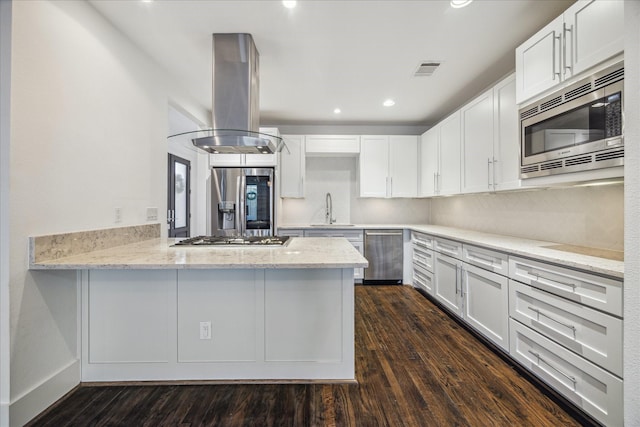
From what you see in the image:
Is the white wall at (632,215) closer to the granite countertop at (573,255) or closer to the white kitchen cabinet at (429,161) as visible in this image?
the granite countertop at (573,255)

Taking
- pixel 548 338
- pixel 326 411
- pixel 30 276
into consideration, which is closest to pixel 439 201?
pixel 548 338

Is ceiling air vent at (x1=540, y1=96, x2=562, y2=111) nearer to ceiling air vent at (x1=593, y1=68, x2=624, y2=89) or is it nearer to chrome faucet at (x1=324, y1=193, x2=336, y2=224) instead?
ceiling air vent at (x1=593, y1=68, x2=624, y2=89)

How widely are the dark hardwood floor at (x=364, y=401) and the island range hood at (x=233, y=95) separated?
1.77 metres

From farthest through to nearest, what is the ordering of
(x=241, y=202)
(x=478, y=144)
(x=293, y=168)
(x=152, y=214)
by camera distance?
(x=293, y=168) < (x=241, y=202) < (x=478, y=144) < (x=152, y=214)

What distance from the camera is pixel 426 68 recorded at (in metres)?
2.86

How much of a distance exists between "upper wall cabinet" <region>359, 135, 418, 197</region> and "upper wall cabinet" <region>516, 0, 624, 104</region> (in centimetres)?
238

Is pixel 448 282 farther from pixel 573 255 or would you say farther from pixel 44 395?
pixel 44 395

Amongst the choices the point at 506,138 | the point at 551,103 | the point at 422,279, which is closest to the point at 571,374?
the point at 551,103

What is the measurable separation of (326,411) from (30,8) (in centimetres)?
275

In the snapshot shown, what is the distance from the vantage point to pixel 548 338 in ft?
5.95

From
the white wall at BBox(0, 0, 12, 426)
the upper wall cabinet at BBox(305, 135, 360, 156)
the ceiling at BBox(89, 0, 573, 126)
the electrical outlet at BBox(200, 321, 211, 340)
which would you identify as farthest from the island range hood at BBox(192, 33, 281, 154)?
the upper wall cabinet at BBox(305, 135, 360, 156)

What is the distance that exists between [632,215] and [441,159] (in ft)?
9.10

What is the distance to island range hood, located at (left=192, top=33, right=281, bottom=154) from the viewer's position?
2.33 m

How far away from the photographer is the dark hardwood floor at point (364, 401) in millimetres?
1606
